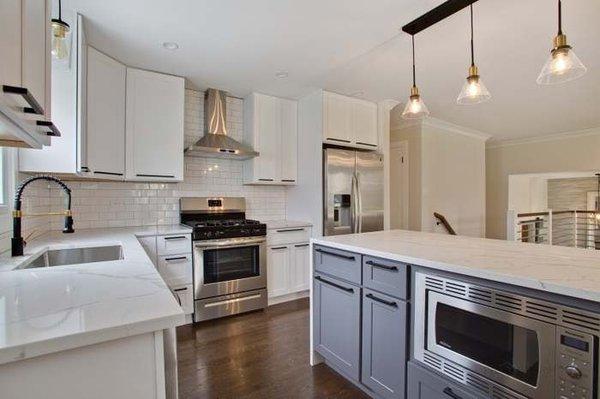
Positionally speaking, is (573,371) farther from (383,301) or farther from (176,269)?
(176,269)

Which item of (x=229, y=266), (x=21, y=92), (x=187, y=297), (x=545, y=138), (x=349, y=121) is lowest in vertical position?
(x=187, y=297)

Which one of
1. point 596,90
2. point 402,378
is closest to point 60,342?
point 402,378

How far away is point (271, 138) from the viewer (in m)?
3.78

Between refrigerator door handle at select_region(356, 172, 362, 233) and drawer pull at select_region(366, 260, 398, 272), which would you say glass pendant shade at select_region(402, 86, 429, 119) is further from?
refrigerator door handle at select_region(356, 172, 362, 233)

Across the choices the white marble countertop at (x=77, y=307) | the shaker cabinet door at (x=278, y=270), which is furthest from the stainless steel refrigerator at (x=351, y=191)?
the white marble countertop at (x=77, y=307)

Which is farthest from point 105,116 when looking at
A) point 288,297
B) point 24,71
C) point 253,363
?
point 288,297

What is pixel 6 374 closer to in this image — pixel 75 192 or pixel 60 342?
pixel 60 342

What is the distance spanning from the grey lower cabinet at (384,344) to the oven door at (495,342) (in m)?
0.17

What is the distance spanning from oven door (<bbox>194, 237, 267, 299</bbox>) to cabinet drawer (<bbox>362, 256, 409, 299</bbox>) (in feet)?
5.56

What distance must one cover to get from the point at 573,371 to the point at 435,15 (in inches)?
86.8

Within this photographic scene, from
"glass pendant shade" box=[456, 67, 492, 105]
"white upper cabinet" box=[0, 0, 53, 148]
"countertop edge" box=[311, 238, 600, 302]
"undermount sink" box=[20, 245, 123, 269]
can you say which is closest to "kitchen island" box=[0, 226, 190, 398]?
"white upper cabinet" box=[0, 0, 53, 148]

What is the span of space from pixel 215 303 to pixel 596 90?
5.23 meters

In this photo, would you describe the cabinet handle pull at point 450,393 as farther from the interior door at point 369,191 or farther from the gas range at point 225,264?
the interior door at point 369,191

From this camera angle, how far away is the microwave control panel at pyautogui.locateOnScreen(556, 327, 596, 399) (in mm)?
1004
